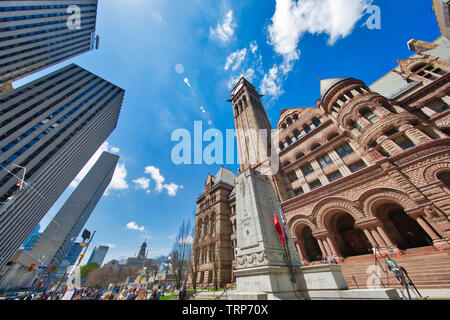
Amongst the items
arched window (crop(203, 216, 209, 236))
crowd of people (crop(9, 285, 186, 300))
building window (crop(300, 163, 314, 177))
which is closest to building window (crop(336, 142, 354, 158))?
building window (crop(300, 163, 314, 177))

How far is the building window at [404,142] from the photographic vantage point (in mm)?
16578

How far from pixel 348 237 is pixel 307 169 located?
30.4 ft

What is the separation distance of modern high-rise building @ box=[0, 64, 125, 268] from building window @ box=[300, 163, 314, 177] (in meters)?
43.5

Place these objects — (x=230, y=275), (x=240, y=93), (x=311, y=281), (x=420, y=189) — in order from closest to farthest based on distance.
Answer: (x=311, y=281)
(x=420, y=189)
(x=230, y=275)
(x=240, y=93)

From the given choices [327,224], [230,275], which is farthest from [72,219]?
[327,224]

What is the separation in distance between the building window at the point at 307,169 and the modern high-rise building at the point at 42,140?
43.5 meters

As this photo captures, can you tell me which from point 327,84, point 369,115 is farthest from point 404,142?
point 327,84

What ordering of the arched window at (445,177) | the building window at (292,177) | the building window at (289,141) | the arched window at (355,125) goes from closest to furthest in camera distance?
1. the arched window at (445,177)
2. the arched window at (355,125)
3. the building window at (292,177)
4. the building window at (289,141)

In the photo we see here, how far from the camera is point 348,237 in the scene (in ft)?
63.0

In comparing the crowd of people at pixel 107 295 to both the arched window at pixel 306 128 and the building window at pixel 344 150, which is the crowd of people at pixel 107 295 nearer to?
the building window at pixel 344 150

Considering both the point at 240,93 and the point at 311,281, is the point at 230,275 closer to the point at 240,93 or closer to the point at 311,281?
the point at 311,281

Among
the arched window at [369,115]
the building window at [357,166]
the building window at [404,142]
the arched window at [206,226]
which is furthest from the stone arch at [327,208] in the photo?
the arched window at [206,226]

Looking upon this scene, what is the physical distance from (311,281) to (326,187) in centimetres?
1375

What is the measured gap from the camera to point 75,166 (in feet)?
167
